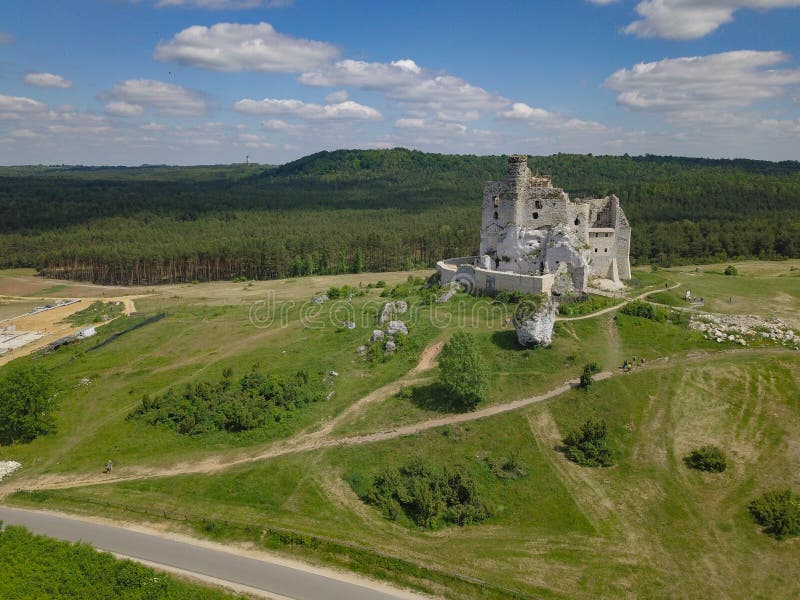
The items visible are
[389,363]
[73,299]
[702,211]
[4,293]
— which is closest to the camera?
[389,363]

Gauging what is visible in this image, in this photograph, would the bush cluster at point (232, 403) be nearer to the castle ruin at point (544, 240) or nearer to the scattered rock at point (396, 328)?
the scattered rock at point (396, 328)

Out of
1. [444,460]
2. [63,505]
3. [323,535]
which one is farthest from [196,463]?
[444,460]

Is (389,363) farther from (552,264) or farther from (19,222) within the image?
(19,222)

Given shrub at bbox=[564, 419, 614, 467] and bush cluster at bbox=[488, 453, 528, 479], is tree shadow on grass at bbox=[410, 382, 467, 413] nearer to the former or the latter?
bush cluster at bbox=[488, 453, 528, 479]

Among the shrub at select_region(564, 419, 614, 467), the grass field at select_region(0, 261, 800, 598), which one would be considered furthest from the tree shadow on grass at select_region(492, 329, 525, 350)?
the shrub at select_region(564, 419, 614, 467)

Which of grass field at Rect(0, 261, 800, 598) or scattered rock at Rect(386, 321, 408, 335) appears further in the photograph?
scattered rock at Rect(386, 321, 408, 335)

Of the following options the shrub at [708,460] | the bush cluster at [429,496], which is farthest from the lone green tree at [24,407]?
the shrub at [708,460]
